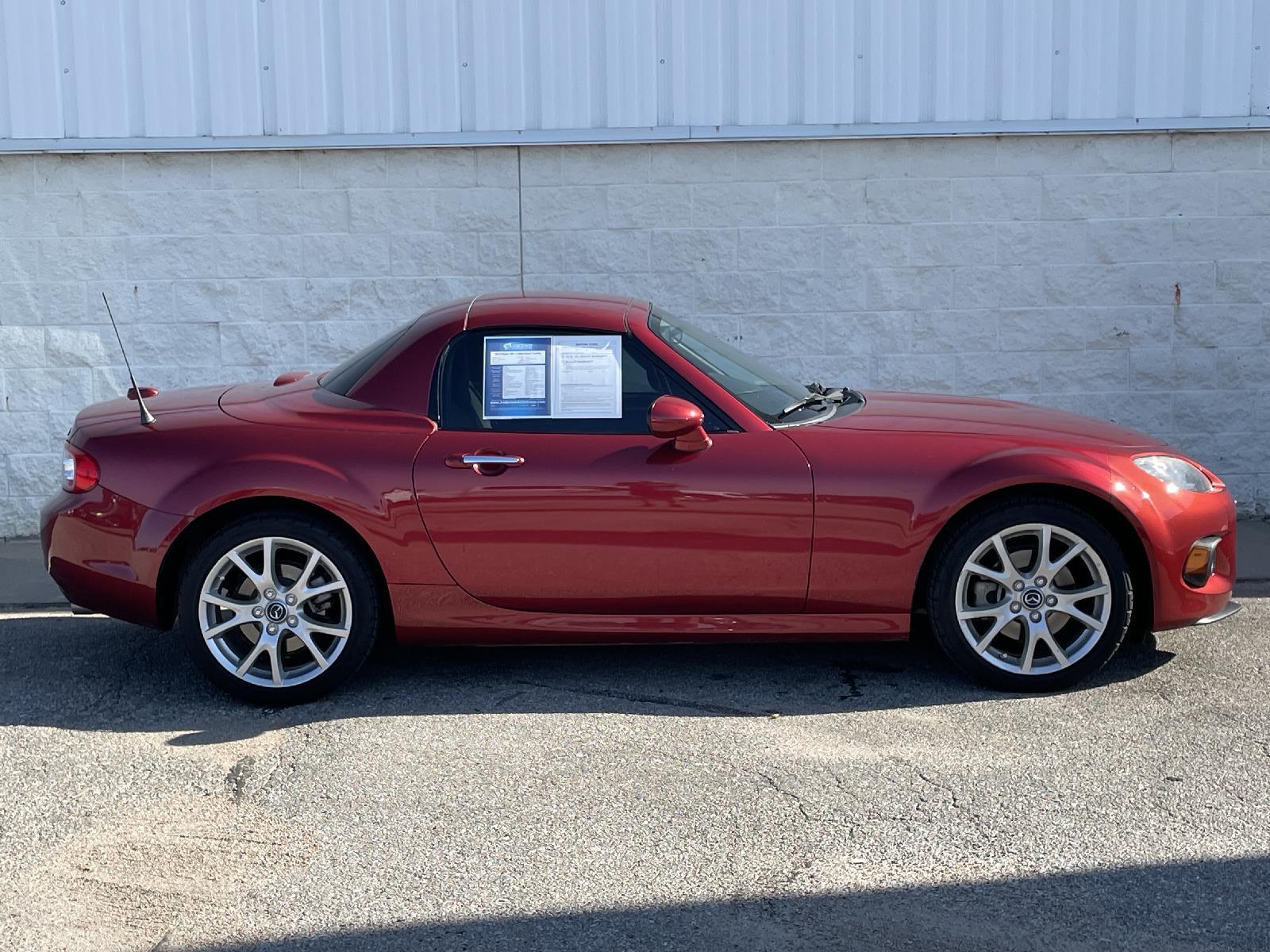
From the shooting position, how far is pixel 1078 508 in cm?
539

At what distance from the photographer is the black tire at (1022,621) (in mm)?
5324

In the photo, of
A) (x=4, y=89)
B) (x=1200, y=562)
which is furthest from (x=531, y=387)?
(x=4, y=89)

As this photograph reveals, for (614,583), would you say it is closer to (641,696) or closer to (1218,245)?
(641,696)

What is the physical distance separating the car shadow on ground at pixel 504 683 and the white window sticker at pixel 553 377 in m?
1.06

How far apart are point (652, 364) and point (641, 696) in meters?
1.25

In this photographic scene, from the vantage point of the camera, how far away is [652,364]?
5.47 meters

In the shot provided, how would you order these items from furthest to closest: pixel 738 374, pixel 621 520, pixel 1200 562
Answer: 1. pixel 738 374
2. pixel 1200 562
3. pixel 621 520

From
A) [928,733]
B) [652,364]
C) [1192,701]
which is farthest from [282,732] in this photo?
[1192,701]

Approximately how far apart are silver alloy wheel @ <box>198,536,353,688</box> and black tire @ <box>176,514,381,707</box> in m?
0.02

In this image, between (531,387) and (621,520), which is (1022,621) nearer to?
(621,520)

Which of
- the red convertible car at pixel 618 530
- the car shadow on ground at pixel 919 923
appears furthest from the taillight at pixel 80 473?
the car shadow on ground at pixel 919 923

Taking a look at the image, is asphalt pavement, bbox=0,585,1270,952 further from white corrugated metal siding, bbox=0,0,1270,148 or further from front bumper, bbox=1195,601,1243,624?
white corrugated metal siding, bbox=0,0,1270,148

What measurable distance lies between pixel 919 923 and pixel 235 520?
119 inches

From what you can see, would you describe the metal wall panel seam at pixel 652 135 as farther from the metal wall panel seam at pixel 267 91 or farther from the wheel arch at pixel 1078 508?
the wheel arch at pixel 1078 508
